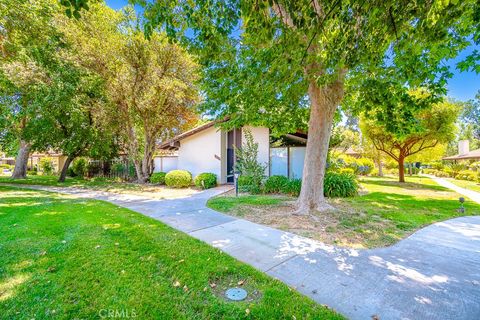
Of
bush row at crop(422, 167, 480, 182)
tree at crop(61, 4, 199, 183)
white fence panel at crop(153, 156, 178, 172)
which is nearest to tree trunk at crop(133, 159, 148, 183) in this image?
tree at crop(61, 4, 199, 183)

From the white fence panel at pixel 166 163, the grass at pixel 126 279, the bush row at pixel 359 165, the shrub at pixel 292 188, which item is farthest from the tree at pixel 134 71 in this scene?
the bush row at pixel 359 165

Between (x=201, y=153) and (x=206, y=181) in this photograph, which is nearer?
(x=206, y=181)

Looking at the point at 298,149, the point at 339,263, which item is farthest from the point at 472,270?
the point at 298,149

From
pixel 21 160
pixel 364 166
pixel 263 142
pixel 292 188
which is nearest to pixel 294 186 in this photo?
pixel 292 188

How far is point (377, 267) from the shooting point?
11.6 ft

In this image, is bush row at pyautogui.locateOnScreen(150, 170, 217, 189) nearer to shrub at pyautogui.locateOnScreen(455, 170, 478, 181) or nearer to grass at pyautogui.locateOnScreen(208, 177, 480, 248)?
grass at pyautogui.locateOnScreen(208, 177, 480, 248)

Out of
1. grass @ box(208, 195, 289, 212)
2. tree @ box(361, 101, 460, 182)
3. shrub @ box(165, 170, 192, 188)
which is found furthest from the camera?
tree @ box(361, 101, 460, 182)

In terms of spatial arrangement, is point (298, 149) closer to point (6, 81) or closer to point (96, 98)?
point (96, 98)

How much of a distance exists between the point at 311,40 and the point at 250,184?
803 cm

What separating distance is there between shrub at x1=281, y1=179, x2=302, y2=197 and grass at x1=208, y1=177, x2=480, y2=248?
4.76 ft

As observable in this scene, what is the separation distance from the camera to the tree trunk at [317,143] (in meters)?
6.76

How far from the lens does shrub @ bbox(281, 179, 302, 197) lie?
9.69m

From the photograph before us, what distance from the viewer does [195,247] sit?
13.5 feet

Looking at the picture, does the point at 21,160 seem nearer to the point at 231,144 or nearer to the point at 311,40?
the point at 231,144
